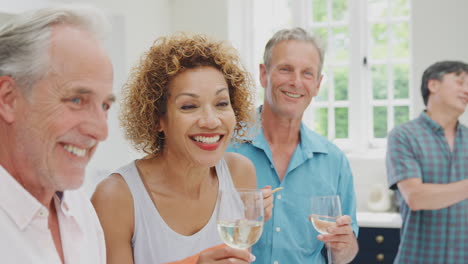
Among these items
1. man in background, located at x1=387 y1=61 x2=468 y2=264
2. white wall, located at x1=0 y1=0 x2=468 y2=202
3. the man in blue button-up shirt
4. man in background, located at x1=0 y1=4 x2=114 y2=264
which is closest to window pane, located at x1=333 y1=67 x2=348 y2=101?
white wall, located at x1=0 y1=0 x2=468 y2=202

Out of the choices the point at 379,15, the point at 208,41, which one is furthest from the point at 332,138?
the point at 208,41

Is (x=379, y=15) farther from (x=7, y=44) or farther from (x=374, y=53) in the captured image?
(x=7, y=44)

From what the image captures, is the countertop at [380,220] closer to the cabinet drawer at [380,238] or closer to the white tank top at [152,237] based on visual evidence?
the cabinet drawer at [380,238]

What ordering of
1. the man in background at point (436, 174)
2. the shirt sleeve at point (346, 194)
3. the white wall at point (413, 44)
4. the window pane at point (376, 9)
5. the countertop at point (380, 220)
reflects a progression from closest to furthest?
the shirt sleeve at point (346, 194), the man in background at point (436, 174), the countertop at point (380, 220), the white wall at point (413, 44), the window pane at point (376, 9)

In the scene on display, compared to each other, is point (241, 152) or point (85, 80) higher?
point (85, 80)

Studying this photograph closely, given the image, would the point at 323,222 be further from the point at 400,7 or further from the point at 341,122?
the point at 400,7

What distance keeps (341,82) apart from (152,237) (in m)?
3.66

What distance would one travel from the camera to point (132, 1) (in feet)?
13.5

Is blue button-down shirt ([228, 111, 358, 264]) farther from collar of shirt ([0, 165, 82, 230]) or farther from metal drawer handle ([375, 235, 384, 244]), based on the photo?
metal drawer handle ([375, 235, 384, 244])

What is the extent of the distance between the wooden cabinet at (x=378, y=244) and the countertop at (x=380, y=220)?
41mm

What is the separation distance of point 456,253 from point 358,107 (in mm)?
2134

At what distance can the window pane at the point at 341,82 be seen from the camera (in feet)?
15.8

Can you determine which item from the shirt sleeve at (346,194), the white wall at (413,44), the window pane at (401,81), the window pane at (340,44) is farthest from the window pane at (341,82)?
the shirt sleeve at (346,194)

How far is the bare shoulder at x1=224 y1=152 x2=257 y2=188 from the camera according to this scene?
184 centimetres
